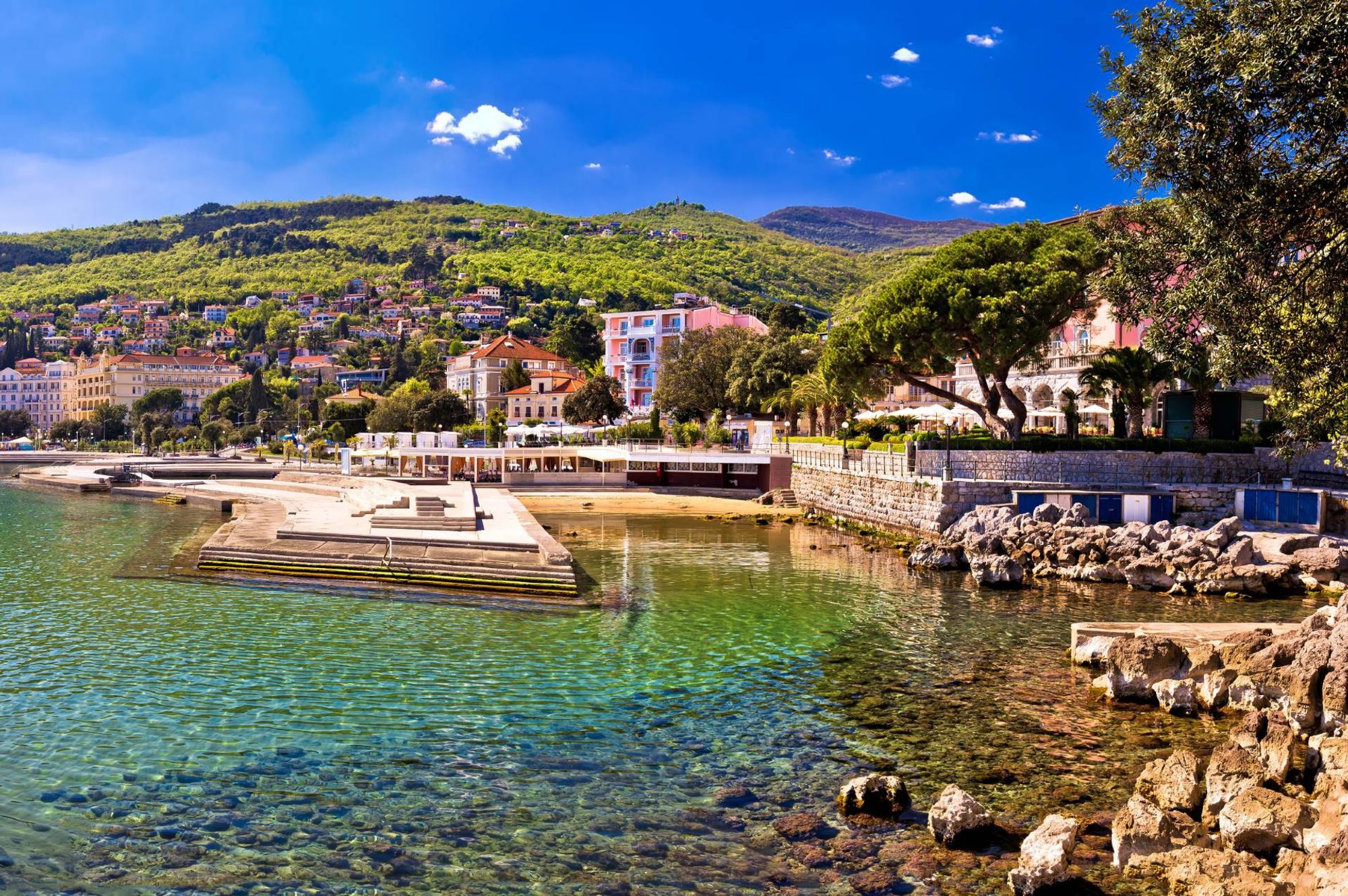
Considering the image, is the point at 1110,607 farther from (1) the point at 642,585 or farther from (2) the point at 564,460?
(2) the point at 564,460

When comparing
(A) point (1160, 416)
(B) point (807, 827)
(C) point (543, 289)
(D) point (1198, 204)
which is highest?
(C) point (543, 289)

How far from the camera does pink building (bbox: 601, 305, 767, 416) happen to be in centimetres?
9262

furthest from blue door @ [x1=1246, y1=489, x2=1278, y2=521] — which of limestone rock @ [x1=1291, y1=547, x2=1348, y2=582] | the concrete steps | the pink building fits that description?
the pink building

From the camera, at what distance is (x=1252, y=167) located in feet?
49.3

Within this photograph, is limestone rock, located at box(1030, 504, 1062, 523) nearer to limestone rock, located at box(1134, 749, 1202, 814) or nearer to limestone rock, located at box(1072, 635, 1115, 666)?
limestone rock, located at box(1072, 635, 1115, 666)

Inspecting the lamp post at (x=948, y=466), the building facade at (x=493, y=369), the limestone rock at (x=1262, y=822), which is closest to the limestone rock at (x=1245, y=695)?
the limestone rock at (x=1262, y=822)

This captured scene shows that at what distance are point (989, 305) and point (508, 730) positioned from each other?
28.3 m

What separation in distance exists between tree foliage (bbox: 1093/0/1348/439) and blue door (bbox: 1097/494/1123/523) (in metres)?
15.3

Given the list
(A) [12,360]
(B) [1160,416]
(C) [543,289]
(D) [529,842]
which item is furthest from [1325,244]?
(A) [12,360]

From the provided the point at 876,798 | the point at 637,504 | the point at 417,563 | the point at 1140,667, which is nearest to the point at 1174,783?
the point at 876,798

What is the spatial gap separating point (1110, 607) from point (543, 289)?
587ft

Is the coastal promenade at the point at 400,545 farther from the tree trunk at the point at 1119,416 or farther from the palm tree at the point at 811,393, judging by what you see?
the tree trunk at the point at 1119,416

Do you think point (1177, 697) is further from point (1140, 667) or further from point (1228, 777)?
point (1228, 777)

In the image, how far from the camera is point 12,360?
17850 centimetres
